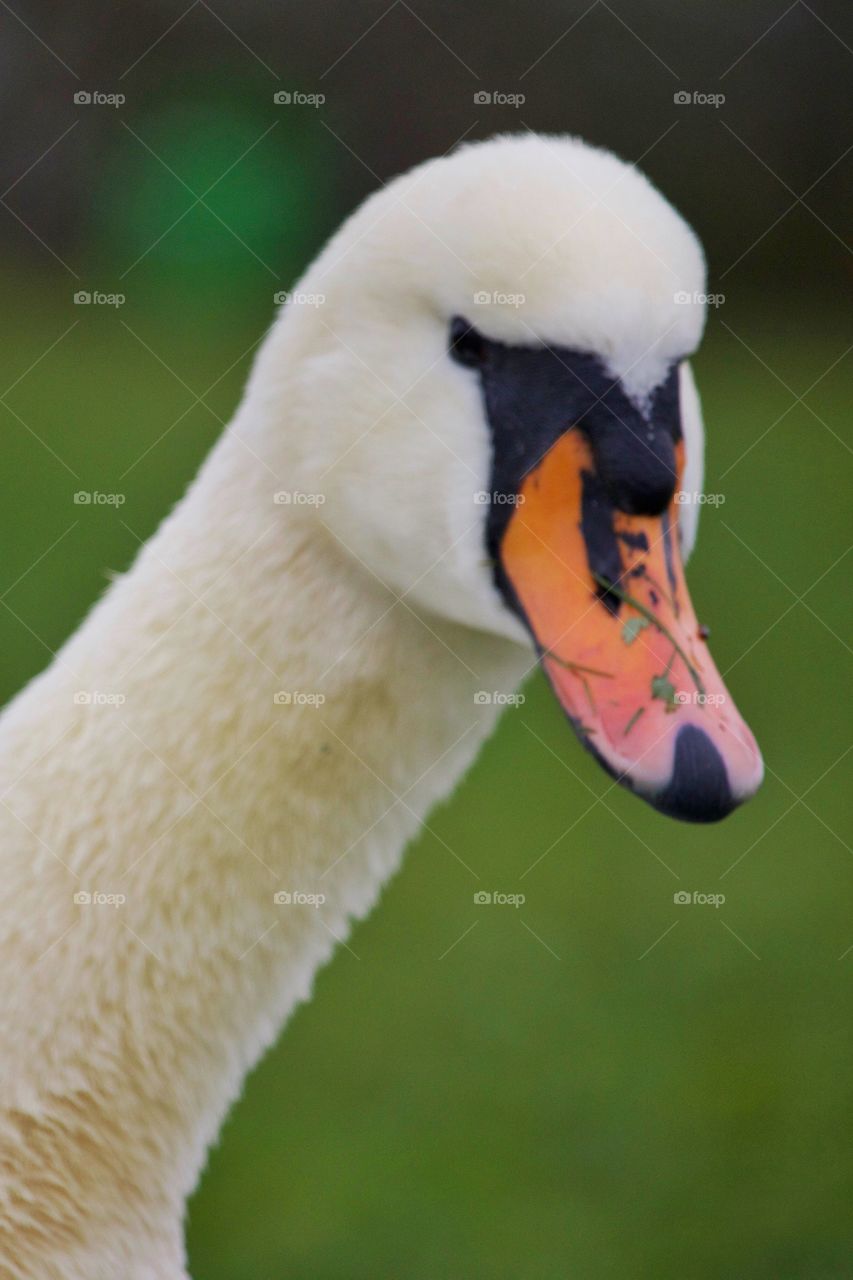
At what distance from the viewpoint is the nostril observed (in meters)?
1.49

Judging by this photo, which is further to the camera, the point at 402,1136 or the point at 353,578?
the point at 402,1136

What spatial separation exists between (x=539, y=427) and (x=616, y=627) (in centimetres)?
22

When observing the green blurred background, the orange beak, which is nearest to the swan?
the orange beak

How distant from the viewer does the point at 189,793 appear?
1.79 m

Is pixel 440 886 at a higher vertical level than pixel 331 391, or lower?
lower

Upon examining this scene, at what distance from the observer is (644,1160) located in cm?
413

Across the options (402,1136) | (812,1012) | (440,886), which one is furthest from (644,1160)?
(440,886)

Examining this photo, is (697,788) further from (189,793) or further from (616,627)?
(189,793)

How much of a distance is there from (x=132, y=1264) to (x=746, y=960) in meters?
3.53

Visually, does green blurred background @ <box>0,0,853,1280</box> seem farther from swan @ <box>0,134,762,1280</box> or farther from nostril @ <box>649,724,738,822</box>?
nostril @ <box>649,724,738,822</box>

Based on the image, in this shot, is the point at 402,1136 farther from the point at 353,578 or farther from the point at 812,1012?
the point at 353,578

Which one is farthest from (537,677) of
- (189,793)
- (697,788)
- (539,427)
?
(697,788)

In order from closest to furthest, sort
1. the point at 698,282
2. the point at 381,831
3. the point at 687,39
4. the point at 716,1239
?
the point at 698,282 < the point at 381,831 < the point at 716,1239 < the point at 687,39

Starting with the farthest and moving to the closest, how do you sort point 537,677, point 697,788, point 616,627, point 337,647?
point 537,677, point 337,647, point 616,627, point 697,788
